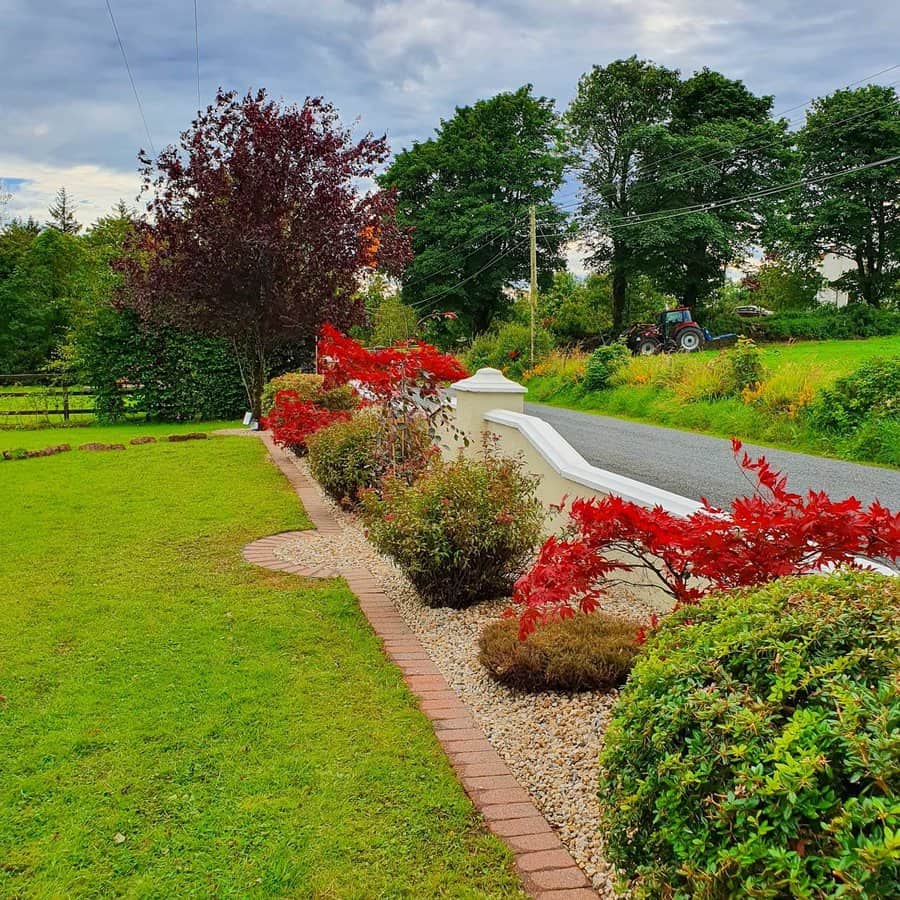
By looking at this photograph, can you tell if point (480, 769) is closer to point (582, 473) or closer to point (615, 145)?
point (582, 473)

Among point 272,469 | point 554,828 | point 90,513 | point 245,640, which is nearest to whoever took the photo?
point 554,828

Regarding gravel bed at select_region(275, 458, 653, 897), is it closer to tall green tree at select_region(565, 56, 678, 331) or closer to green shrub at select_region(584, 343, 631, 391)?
green shrub at select_region(584, 343, 631, 391)

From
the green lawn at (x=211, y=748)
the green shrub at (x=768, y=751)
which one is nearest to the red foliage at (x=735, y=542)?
the green shrub at (x=768, y=751)

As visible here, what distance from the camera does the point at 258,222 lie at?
1309 cm

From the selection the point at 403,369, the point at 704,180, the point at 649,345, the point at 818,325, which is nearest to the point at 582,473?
the point at 403,369

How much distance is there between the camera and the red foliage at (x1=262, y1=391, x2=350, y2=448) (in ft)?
32.6

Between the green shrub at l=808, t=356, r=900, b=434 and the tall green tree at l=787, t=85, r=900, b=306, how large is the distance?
926 inches

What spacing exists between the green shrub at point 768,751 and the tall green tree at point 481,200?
Answer: 103ft

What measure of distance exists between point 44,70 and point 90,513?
640 centimetres

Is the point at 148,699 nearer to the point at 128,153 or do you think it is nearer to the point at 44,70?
the point at 44,70

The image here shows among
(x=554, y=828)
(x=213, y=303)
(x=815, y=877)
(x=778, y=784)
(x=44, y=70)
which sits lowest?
(x=554, y=828)

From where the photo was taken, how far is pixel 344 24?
9.12 metres

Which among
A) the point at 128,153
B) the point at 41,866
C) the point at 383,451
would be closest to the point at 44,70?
the point at 128,153

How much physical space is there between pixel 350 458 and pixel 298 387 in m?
4.62
